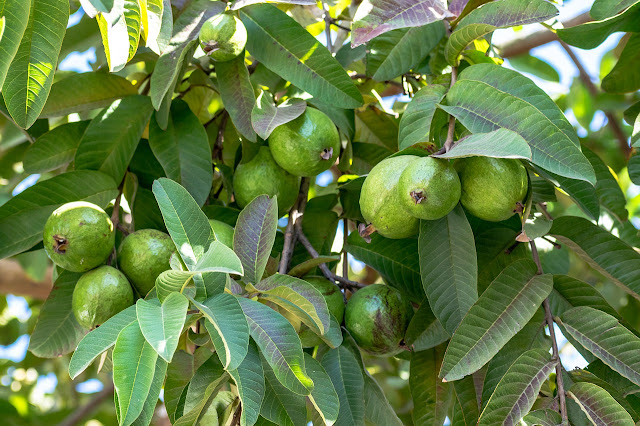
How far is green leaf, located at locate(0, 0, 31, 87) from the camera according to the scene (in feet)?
3.35

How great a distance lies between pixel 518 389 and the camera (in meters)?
1.06

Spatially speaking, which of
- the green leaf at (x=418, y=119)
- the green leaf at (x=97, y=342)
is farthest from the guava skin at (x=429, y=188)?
the green leaf at (x=97, y=342)

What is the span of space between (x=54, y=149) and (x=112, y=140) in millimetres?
161

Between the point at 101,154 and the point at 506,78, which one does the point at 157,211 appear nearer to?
the point at 101,154

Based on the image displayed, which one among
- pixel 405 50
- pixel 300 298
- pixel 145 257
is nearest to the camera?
pixel 300 298

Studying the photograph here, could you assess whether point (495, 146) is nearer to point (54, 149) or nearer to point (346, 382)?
point (346, 382)

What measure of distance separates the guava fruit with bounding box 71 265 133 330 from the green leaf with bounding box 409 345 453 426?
0.55 m

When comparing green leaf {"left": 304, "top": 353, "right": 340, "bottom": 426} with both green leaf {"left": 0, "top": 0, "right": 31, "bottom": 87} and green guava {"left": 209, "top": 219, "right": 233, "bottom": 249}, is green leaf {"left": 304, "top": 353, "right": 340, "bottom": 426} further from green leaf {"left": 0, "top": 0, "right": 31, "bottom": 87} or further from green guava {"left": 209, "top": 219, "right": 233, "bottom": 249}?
green leaf {"left": 0, "top": 0, "right": 31, "bottom": 87}

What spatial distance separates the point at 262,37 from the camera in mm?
1403

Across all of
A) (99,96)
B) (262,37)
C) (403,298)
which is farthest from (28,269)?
(403,298)

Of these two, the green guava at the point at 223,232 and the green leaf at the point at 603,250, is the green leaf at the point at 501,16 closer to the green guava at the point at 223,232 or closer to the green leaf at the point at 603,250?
the green leaf at the point at 603,250

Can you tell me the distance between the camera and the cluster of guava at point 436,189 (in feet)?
3.46

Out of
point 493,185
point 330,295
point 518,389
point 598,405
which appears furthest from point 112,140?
point 598,405

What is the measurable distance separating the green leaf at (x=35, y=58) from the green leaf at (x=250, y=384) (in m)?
0.54
